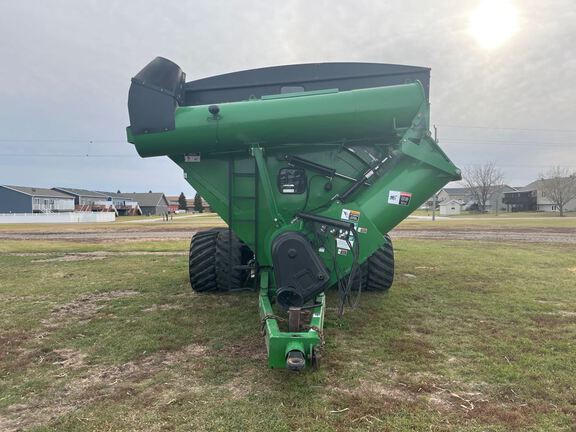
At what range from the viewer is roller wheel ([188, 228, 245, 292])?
19.9 feet

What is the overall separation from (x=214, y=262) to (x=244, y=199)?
148 centimetres

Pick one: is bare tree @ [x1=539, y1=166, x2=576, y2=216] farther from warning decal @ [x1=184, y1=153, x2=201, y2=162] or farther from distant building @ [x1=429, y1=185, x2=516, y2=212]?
warning decal @ [x1=184, y1=153, x2=201, y2=162]

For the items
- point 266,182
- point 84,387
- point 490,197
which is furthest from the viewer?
point 490,197

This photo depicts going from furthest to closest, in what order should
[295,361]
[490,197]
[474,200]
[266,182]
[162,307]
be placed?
1. [474,200]
2. [490,197]
3. [162,307]
4. [266,182]
5. [295,361]

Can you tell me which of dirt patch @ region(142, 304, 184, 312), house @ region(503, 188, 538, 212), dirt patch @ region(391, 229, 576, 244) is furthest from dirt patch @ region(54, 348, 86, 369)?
house @ region(503, 188, 538, 212)

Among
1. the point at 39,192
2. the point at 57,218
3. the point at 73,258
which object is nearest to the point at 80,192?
the point at 39,192

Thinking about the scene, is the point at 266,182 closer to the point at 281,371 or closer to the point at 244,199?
the point at 244,199

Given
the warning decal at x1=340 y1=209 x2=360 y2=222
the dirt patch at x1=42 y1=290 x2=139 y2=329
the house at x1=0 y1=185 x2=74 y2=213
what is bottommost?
the dirt patch at x1=42 y1=290 x2=139 y2=329

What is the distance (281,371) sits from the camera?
3.81 meters

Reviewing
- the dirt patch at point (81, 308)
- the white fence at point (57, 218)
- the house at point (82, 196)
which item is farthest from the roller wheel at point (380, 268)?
the house at point (82, 196)

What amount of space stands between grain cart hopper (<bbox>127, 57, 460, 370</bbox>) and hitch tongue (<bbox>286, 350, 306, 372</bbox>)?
19.4 inches

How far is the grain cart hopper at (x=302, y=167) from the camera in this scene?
442 centimetres

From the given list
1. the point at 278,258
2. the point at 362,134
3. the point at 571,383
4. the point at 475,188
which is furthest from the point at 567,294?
the point at 475,188

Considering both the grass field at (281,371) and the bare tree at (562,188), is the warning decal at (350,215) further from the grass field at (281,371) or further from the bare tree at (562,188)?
the bare tree at (562,188)
